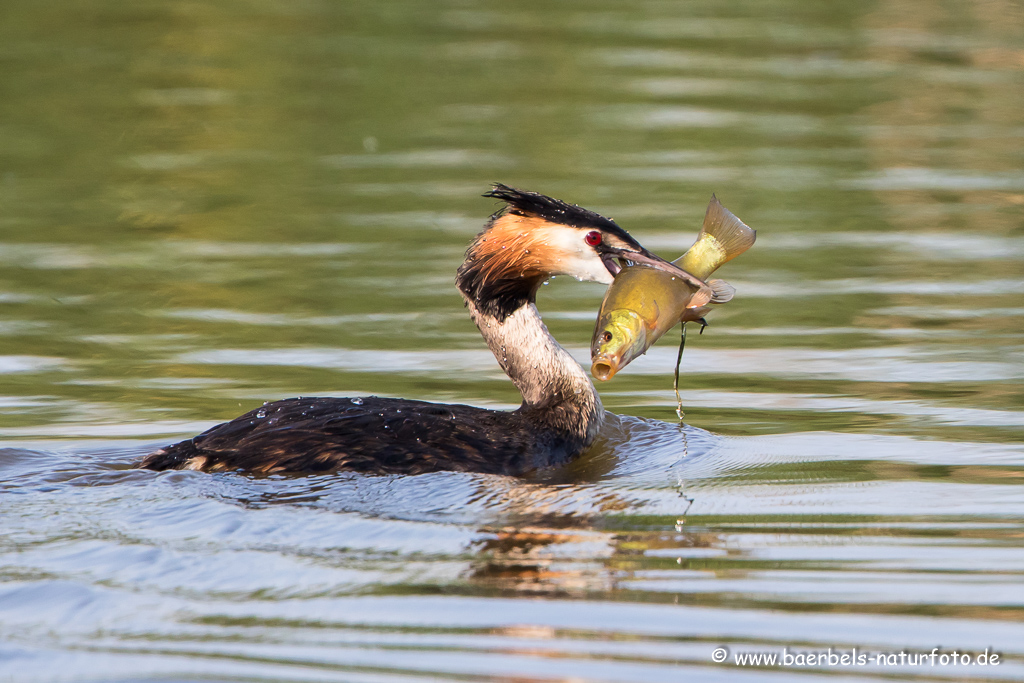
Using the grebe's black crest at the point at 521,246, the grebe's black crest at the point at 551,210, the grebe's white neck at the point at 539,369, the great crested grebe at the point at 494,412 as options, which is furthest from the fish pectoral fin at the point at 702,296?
the grebe's white neck at the point at 539,369

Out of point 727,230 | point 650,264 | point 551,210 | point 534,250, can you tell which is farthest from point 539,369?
point 727,230

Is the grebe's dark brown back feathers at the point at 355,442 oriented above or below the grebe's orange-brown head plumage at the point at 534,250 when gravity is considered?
below

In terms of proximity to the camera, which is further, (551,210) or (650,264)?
(551,210)

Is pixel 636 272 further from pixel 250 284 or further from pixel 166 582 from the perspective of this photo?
pixel 250 284

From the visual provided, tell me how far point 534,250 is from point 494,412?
827 mm

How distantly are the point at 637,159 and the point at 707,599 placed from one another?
32.5ft

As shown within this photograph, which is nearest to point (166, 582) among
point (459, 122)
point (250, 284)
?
point (250, 284)

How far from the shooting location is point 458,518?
603 cm

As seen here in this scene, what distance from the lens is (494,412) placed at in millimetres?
7379

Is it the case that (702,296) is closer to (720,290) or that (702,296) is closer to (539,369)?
(720,290)

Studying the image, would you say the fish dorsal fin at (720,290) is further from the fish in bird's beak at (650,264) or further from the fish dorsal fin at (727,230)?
the fish dorsal fin at (727,230)

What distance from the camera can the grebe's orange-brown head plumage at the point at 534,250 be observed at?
23.7 ft

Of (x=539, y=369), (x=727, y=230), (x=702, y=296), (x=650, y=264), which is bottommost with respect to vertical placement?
(x=539, y=369)

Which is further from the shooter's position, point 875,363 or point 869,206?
point 869,206
